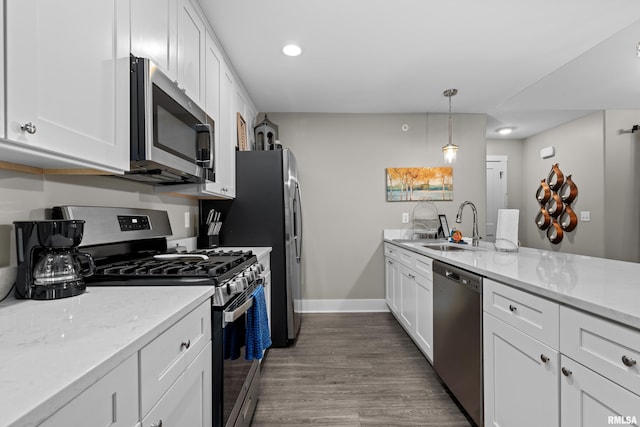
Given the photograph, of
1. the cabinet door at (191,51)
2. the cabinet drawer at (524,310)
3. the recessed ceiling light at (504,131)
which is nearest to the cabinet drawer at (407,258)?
the cabinet drawer at (524,310)

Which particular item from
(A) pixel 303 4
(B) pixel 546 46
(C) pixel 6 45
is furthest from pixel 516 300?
(B) pixel 546 46

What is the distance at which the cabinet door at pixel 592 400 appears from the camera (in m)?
0.82

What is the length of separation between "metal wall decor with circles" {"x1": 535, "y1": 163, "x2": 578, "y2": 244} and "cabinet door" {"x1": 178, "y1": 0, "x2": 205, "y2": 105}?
15.4 feet

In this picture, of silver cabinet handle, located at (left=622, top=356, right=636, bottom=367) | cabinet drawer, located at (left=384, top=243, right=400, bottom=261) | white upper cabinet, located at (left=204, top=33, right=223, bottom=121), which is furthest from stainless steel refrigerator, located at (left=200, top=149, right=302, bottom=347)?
silver cabinet handle, located at (left=622, top=356, right=636, bottom=367)

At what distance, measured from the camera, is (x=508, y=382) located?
133 centimetres

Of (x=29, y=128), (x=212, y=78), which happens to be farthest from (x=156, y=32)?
(x=29, y=128)

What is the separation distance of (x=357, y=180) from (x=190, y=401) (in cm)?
322

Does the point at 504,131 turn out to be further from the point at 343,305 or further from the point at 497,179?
the point at 343,305

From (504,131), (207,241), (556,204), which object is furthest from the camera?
(504,131)

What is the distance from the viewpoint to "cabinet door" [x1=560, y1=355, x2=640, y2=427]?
82 cm

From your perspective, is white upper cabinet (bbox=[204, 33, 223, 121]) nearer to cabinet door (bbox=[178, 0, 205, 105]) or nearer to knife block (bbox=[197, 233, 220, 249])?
cabinet door (bbox=[178, 0, 205, 105])

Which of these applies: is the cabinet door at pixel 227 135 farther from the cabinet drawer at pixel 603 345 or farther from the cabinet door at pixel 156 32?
the cabinet drawer at pixel 603 345

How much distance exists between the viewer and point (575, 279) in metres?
1.25

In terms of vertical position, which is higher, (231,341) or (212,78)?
(212,78)
